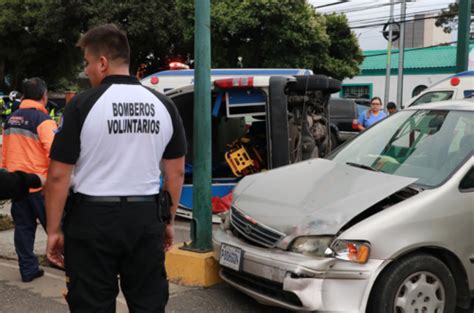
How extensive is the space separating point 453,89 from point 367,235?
19.1 ft

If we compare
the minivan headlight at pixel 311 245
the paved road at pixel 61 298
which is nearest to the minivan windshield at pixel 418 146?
the minivan headlight at pixel 311 245

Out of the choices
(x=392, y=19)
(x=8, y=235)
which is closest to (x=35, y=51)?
(x=392, y=19)

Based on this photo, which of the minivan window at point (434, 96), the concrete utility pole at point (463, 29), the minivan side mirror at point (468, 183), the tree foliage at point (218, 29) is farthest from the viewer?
the tree foliage at point (218, 29)

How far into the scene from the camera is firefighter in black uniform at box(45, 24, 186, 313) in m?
2.55

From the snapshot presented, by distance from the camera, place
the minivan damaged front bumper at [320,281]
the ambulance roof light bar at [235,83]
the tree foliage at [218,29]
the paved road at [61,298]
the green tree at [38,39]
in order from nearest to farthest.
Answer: the minivan damaged front bumper at [320,281]
the paved road at [61,298]
the ambulance roof light bar at [235,83]
the tree foliage at [218,29]
the green tree at [38,39]

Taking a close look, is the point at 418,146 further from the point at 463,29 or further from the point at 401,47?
the point at 401,47

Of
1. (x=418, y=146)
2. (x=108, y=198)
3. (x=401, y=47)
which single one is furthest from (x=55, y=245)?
(x=401, y=47)

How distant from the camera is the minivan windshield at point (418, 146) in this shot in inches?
159

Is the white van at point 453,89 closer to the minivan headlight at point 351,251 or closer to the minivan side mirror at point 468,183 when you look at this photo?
the minivan side mirror at point 468,183

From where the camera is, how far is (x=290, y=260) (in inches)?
138

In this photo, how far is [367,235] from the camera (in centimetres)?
341

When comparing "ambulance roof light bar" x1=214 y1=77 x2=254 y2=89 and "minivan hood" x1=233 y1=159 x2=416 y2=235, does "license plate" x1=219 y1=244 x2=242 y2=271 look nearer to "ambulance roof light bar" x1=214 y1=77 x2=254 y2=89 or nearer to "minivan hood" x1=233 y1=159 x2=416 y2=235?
"minivan hood" x1=233 y1=159 x2=416 y2=235

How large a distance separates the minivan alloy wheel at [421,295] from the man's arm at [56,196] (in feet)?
7.27

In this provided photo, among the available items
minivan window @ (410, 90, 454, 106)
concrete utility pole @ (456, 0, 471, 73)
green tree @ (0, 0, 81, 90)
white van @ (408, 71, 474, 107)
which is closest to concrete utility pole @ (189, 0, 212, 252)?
white van @ (408, 71, 474, 107)
